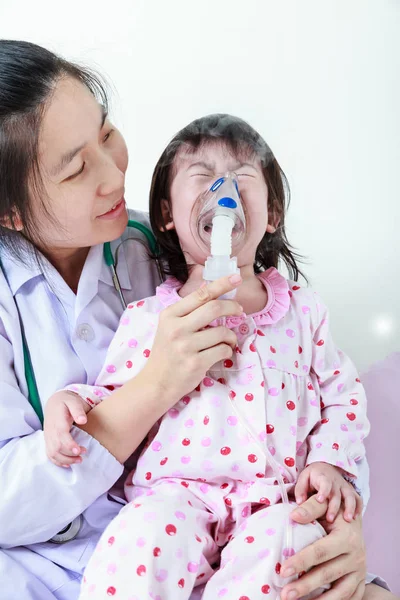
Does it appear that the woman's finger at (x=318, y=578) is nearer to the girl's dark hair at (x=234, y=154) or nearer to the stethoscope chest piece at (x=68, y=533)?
the stethoscope chest piece at (x=68, y=533)

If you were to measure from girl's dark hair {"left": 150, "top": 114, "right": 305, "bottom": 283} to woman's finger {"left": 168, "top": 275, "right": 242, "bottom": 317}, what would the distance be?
283mm

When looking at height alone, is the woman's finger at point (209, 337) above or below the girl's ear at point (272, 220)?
below

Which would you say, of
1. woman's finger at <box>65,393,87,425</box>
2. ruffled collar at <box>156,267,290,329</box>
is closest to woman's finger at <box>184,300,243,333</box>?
ruffled collar at <box>156,267,290,329</box>

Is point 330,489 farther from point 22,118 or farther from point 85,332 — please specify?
point 22,118

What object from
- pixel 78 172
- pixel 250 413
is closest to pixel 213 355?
pixel 250 413

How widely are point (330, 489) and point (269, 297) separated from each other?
1.43ft

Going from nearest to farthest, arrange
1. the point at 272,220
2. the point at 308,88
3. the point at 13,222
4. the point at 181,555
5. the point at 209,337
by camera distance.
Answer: the point at 181,555 < the point at 209,337 < the point at 13,222 < the point at 272,220 < the point at 308,88

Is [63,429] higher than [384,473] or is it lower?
higher

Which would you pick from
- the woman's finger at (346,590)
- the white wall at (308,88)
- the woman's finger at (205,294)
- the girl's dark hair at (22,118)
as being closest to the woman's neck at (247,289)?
the woman's finger at (205,294)

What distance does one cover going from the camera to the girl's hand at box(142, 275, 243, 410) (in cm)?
134

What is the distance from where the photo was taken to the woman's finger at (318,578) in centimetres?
121

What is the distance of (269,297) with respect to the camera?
1.56 meters

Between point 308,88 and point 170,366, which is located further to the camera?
point 308,88

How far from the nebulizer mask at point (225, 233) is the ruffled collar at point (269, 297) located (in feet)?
0.29
